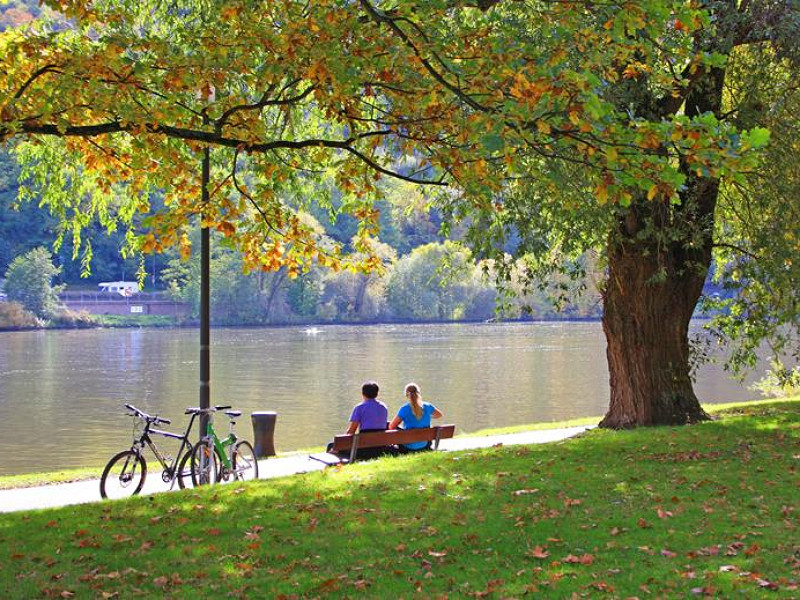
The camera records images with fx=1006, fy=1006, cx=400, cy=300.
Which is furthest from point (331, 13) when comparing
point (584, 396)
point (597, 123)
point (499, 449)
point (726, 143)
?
point (584, 396)

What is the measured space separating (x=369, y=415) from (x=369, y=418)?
40 millimetres

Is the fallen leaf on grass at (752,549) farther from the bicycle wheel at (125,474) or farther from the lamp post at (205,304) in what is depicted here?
the bicycle wheel at (125,474)

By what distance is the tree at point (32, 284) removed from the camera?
285 feet

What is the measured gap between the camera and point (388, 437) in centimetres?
1178

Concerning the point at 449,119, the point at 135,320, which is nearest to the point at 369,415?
the point at 449,119

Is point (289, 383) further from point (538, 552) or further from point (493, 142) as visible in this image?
point (493, 142)

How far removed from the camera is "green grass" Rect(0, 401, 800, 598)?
243 inches

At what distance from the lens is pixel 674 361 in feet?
46.3

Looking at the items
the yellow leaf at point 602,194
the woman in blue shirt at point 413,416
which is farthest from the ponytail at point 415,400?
the yellow leaf at point 602,194

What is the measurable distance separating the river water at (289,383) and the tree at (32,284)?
2068 cm

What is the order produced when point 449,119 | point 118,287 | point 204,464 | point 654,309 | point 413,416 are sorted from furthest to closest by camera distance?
1. point 118,287
2. point 654,309
3. point 413,416
4. point 204,464
5. point 449,119

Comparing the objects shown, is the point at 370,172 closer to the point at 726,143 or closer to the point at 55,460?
the point at 726,143

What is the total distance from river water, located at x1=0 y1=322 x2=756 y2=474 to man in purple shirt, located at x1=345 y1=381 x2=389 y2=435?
10.8 m

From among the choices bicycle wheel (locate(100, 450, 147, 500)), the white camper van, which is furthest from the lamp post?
the white camper van
